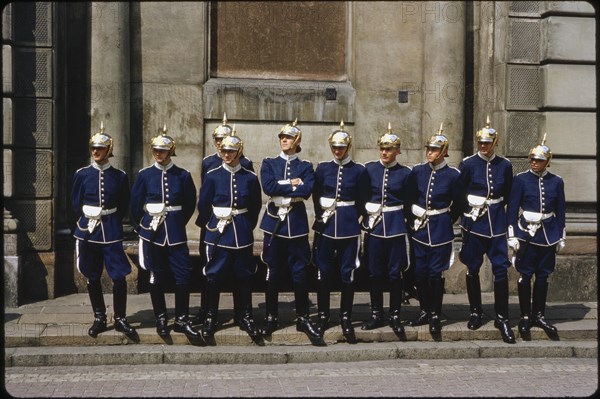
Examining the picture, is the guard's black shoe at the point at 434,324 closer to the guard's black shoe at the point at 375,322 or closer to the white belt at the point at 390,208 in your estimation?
the guard's black shoe at the point at 375,322

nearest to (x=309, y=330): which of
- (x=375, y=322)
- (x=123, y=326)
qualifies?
(x=375, y=322)

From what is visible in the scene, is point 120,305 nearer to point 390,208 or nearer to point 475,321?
point 390,208

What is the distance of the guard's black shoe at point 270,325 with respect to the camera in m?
8.19

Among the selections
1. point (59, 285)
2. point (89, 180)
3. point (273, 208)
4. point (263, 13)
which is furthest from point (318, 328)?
point (263, 13)

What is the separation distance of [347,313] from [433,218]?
1.39m

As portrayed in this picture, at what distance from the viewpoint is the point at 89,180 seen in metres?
8.08

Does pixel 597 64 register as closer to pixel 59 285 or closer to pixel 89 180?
pixel 89 180

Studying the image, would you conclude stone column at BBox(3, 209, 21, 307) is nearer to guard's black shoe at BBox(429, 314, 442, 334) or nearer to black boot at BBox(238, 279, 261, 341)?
black boot at BBox(238, 279, 261, 341)

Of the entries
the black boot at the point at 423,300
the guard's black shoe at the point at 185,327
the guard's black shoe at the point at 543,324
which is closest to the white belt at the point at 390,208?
the black boot at the point at 423,300

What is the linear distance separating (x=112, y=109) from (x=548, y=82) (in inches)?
237

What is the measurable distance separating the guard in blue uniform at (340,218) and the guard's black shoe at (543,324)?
2139 millimetres

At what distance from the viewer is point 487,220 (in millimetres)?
8555

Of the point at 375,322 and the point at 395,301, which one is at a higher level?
the point at 395,301

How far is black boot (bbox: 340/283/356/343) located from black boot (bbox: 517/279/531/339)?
1900 millimetres
